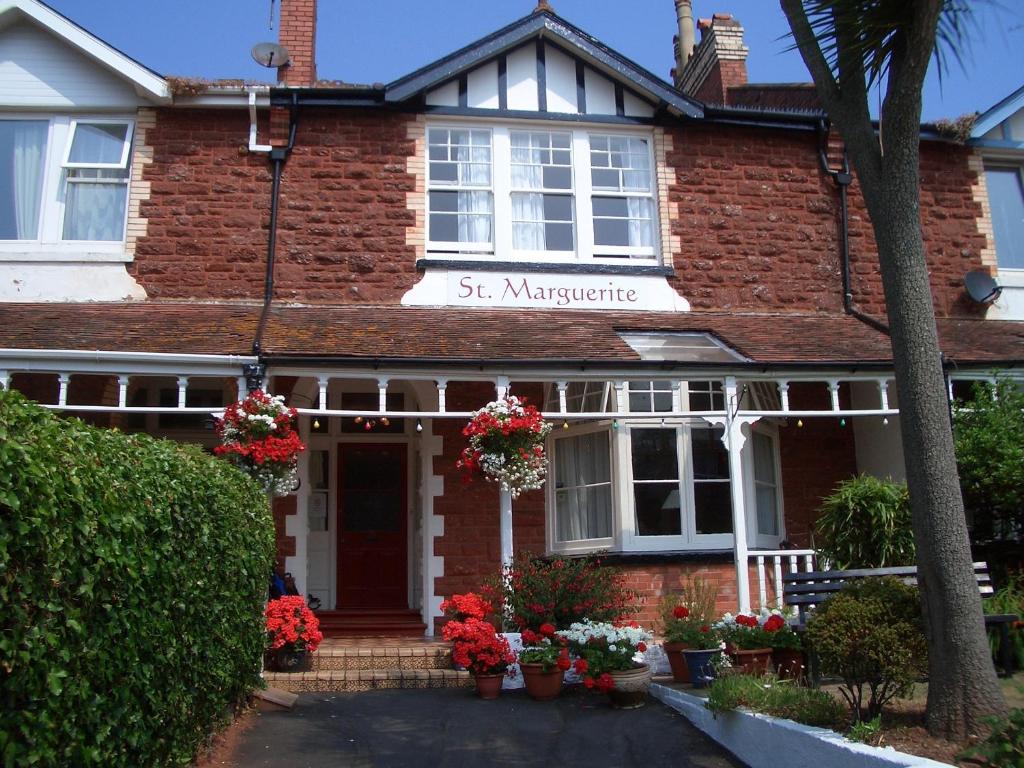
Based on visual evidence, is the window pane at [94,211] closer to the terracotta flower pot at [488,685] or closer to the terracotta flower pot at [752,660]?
the terracotta flower pot at [488,685]

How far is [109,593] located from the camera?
162 inches

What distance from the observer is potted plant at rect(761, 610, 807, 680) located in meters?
7.60

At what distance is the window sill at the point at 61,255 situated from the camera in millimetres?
11242

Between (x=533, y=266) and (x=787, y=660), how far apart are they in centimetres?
584

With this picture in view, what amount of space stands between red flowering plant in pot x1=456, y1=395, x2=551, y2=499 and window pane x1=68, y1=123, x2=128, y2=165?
20.1 ft

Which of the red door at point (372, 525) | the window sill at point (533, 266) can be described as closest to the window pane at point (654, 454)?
the window sill at point (533, 266)

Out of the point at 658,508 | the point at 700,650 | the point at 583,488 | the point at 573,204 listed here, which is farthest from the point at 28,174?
the point at 700,650

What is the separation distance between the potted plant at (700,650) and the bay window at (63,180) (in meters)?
8.16

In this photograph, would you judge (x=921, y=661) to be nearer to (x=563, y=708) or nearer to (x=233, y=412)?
(x=563, y=708)

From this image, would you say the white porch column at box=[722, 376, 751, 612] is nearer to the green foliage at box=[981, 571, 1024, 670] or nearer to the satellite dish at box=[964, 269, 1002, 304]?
the green foliage at box=[981, 571, 1024, 670]

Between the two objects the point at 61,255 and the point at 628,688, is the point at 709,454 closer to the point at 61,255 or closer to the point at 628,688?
the point at 628,688

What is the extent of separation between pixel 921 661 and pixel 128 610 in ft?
14.4

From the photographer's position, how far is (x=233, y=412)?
8750mm

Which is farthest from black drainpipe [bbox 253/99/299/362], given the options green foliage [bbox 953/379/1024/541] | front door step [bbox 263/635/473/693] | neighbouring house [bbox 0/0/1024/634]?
green foliage [bbox 953/379/1024/541]
